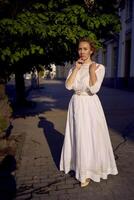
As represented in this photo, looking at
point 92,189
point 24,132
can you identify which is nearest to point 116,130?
point 24,132

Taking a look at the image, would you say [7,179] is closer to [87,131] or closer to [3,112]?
[87,131]

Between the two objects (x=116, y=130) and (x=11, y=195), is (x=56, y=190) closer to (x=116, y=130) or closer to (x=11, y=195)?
(x=11, y=195)

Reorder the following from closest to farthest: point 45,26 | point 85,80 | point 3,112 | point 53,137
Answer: point 85,80 → point 45,26 → point 3,112 → point 53,137

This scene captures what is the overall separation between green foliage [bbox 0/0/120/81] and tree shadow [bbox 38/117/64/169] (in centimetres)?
202

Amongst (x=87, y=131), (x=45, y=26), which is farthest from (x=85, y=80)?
(x=45, y=26)

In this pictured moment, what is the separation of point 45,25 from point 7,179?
9.96ft

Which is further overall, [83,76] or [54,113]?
[54,113]

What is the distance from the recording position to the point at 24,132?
10.3 metres

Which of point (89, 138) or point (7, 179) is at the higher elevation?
point (89, 138)

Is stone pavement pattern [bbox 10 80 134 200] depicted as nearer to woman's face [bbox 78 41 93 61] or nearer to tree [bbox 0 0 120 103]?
woman's face [bbox 78 41 93 61]

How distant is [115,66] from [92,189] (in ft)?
95.9

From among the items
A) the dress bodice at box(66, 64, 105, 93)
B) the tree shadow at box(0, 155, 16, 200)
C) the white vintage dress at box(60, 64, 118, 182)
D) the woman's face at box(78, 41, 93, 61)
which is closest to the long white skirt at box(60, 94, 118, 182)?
the white vintage dress at box(60, 64, 118, 182)

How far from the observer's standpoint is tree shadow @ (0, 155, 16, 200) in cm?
542

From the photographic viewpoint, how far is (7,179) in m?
6.13
